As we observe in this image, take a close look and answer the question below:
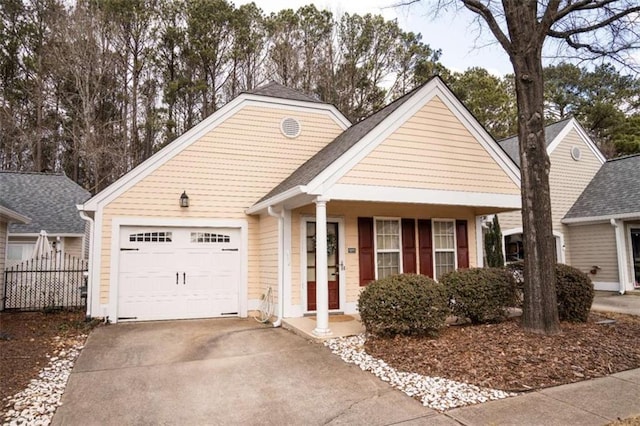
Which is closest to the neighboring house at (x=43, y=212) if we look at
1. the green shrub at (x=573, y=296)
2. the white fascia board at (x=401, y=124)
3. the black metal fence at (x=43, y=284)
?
the black metal fence at (x=43, y=284)

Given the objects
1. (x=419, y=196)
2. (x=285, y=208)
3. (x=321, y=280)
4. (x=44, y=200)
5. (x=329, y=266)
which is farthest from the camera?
(x=44, y=200)

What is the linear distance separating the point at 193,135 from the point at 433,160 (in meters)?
5.41

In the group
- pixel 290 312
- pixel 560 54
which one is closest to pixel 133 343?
pixel 290 312

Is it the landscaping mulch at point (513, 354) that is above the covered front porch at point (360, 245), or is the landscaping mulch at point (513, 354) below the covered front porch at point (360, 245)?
below

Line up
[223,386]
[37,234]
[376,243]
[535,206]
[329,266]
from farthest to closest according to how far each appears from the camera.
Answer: [37,234] → [376,243] → [329,266] → [535,206] → [223,386]

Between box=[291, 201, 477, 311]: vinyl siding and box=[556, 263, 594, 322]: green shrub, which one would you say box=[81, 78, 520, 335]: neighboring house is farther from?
box=[556, 263, 594, 322]: green shrub

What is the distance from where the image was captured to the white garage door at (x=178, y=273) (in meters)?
8.91

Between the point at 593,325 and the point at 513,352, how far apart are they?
2646 mm

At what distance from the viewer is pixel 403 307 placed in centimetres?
623

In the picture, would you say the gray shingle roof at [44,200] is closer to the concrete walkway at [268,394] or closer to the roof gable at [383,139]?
the roof gable at [383,139]

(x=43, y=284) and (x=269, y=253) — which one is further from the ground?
(x=269, y=253)

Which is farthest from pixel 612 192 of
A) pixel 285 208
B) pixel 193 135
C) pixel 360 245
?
pixel 193 135

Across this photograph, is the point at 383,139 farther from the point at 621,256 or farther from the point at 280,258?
the point at 621,256

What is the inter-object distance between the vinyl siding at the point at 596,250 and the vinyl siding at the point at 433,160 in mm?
7862
